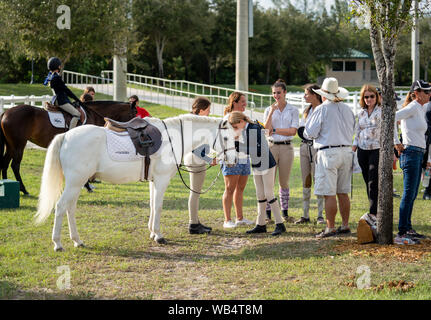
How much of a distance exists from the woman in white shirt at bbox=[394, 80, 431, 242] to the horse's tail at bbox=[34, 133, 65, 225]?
4.45 m

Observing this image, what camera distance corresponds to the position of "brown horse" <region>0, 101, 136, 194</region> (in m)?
11.3

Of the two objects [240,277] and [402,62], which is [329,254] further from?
[402,62]

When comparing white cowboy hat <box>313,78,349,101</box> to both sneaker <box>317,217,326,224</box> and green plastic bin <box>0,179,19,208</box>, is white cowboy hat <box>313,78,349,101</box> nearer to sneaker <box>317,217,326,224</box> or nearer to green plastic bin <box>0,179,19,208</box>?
sneaker <box>317,217,326,224</box>

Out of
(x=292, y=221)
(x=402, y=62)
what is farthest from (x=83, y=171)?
(x=402, y=62)

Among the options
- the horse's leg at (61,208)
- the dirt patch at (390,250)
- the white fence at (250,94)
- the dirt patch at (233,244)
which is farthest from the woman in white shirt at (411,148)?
the white fence at (250,94)

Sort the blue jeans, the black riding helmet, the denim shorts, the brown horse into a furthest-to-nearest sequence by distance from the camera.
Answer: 1. the brown horse
2. the black riding helmet
3. the denim shorts
4. the blue jeans

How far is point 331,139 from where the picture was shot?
Result: 25.0 feet

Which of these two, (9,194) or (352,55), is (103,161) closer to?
(9,194)

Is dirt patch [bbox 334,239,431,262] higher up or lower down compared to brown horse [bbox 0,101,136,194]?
lower down

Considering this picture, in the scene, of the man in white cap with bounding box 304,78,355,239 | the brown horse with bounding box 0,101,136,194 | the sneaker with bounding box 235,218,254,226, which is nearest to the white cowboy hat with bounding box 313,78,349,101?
the man in white cap with bounding box 304,78,355,239

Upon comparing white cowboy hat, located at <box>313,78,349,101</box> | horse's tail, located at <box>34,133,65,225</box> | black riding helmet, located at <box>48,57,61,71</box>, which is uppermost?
black riding helmet, located at <box>48,57,61,71</box>

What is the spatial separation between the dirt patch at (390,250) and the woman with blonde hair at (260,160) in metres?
1.21

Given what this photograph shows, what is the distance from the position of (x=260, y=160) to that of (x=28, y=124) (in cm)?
559
